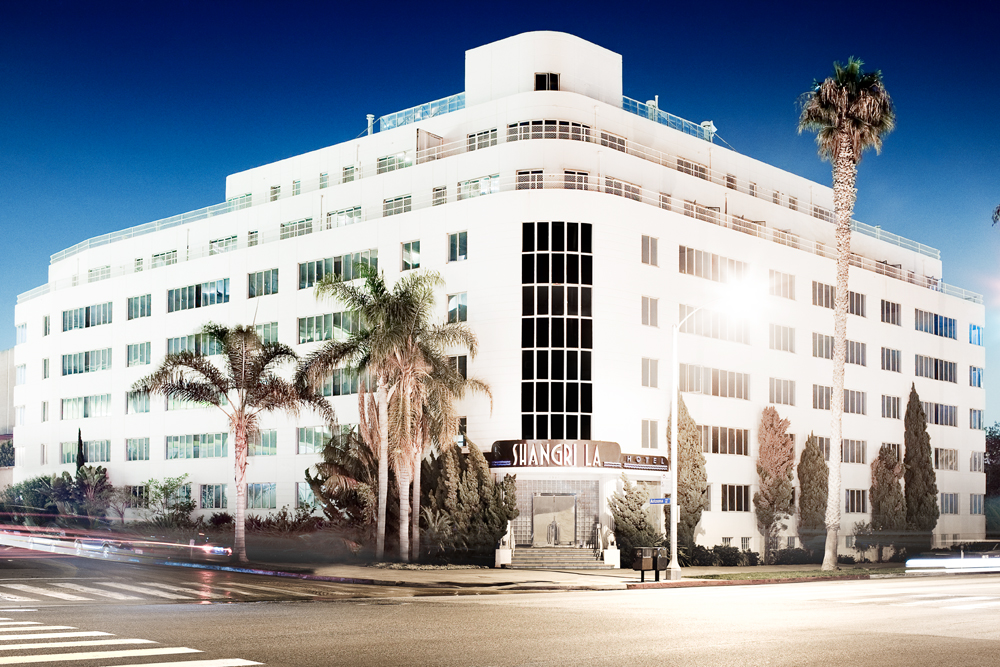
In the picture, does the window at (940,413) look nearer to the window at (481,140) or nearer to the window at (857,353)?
the window at (857,353)

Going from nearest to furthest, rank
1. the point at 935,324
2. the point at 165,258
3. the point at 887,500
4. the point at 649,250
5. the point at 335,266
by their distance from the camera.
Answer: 1. the point at 649,250
2. the point at 335,266
3. the point at 887,500
4. the point at 165,258
5. the point at 935,324

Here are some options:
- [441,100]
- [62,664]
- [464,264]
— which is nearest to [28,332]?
[441,100]

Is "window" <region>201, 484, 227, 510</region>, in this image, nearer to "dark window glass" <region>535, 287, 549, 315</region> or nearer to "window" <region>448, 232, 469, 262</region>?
"window" <region>448, 232, 469, 262</region>

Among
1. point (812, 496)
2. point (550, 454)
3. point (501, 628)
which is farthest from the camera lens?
point (812, 496)

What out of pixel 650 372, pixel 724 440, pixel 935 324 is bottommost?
pixel 724 440

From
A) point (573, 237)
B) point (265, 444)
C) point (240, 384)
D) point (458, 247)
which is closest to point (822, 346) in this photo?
point (573, 237)

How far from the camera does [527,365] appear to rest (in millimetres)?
48156

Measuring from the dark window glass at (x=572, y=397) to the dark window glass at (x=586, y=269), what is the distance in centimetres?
473

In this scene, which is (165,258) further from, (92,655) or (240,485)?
(92,655)

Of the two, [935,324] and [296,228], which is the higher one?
[296,228]

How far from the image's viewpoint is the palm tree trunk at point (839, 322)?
148ft

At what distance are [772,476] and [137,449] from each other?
128ft

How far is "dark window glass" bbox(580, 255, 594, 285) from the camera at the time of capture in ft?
161

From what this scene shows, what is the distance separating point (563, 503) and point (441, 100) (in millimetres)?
25090
